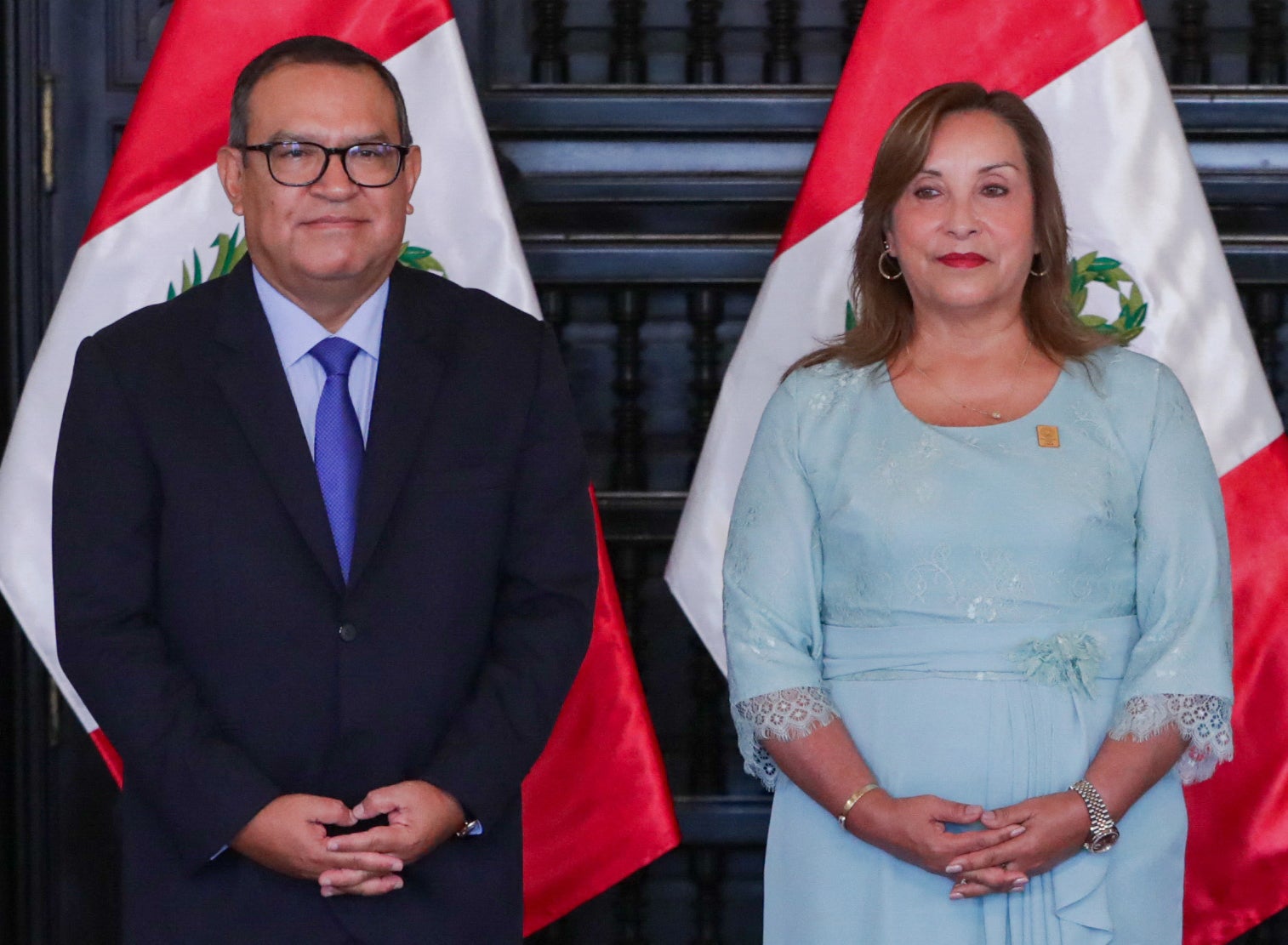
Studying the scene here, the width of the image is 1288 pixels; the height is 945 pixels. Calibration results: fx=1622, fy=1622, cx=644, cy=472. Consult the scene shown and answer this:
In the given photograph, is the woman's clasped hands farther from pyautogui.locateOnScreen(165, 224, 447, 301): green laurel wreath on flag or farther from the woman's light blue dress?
pyautogui.locateOnScreen(165, 224, 447, 301): green laurel wreath on flag

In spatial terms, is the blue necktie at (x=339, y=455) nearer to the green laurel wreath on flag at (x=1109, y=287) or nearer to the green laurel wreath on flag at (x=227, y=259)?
the green laurel wreath on flag at (x=227, y=259)

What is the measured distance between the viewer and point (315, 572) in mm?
1580

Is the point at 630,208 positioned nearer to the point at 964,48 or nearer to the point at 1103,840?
the point at 964,48

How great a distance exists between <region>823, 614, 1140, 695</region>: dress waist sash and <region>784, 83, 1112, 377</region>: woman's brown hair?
12.4 inches

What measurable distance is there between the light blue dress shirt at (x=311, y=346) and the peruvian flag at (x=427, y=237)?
0.72 m

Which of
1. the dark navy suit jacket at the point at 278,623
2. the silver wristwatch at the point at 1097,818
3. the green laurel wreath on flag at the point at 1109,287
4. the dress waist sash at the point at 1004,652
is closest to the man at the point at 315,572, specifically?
the dark navy suit jacket at the point at 278,623

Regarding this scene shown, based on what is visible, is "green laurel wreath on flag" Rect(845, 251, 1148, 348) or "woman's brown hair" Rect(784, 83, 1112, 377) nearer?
"woman's brown hair" Rect(784, 83, 1112, 377)

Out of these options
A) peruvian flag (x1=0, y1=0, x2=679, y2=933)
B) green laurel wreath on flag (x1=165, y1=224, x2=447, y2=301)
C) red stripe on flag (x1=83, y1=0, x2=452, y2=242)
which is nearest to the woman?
peruvian flag (x1=0, y1=0, x2=679, y2=933)

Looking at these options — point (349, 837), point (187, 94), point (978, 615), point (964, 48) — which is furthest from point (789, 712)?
point (187, 94)

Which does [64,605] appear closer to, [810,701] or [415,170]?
[415,170]

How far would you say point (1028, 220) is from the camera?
1.79 m

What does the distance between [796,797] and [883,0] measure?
1244 mm

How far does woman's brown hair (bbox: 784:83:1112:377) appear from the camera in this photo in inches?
71.0

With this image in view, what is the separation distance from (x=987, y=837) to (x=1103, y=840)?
126 mm
